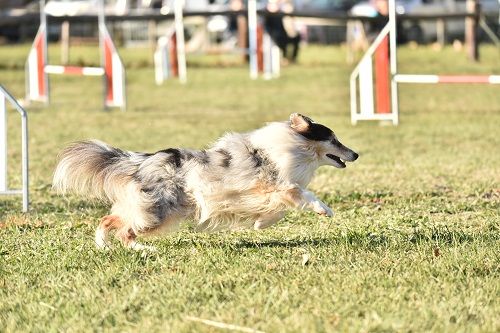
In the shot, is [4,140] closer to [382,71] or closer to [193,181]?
[193,181]

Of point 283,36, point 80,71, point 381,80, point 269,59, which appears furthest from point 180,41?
point 381,80

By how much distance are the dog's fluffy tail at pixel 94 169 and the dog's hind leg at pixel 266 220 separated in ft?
2.77

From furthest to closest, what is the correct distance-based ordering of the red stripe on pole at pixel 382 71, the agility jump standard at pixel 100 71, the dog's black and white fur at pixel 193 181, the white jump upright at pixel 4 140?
the agility jump standard at pixel 100 71 → the red stripe on pole at pixel 382 71 → the white jump upright at pixel 4 140 → the dog's black and white fur at pixel 193 181

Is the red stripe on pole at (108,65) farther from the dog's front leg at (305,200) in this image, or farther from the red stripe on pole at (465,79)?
the dog's front leg at (305,200)

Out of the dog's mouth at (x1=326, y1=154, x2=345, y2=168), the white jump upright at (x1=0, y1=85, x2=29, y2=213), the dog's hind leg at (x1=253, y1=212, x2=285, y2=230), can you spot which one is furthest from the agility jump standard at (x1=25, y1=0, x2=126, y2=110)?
the dog's hind leg at (x1=253, y1=212, x2=285, y2=230)

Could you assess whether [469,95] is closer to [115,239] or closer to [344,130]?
[344,130]

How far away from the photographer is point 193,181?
6508mm

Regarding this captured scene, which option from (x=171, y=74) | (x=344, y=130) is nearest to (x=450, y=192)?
(x=344, y=130)

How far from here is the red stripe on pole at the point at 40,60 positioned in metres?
18.4

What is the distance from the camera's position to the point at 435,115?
1730cm

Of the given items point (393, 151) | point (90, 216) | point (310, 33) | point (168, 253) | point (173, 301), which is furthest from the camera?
point (310, 33)

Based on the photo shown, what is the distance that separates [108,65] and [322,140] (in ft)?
36.9

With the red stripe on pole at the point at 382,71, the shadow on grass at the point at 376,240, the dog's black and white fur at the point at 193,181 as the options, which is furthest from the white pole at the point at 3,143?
the red stripe on pole at the point at 382,71

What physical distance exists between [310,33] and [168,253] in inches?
1267
